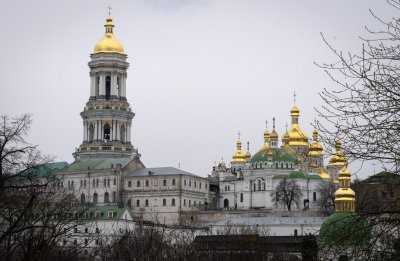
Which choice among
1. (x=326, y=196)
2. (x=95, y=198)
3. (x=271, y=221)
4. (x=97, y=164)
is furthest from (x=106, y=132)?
(x=271, y=221)

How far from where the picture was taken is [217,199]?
12800cm

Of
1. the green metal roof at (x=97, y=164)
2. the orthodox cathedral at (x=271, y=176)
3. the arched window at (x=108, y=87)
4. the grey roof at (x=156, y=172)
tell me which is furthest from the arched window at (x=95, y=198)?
the orthodox cathedral at (x=271, y=176)

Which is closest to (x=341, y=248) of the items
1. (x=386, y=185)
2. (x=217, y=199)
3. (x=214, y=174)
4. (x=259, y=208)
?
(x=386, y=185)

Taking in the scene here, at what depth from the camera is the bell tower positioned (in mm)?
125062

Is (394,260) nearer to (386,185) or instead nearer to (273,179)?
(386,185)

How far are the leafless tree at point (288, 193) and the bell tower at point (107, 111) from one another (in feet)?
62.0

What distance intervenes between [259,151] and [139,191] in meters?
14.7

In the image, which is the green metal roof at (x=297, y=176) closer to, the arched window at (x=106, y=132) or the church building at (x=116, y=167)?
the church building at (x=116, y=167)

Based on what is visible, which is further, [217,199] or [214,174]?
[214,174]

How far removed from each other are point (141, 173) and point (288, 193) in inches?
654

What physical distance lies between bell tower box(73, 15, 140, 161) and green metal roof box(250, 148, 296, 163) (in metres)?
14.6

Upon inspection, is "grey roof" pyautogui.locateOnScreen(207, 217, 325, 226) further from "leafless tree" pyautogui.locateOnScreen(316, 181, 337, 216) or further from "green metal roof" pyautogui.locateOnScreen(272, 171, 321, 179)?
"green metal roof" pyautogui.locateOnScreen(272, 171, 321, 179)

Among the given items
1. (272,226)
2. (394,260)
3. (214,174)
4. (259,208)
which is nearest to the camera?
(394,260)

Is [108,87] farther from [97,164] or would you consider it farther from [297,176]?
[297,176]
